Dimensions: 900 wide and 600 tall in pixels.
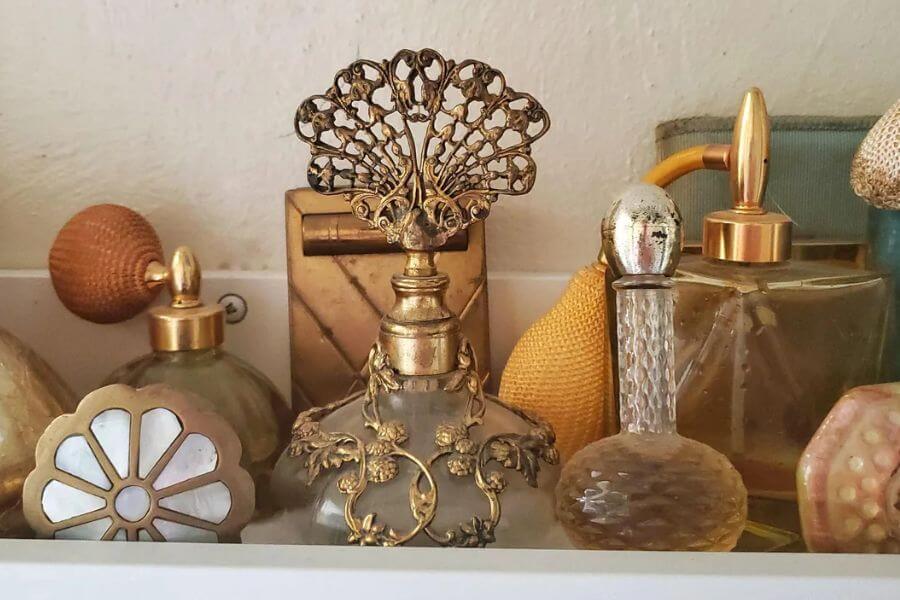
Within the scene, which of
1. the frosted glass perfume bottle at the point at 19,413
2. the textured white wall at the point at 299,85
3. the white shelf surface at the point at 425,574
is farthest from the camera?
the textured white wall at the point at 299,85

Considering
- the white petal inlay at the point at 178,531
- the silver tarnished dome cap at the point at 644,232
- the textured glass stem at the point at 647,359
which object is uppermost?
the silver tarnished dome cap at the point at 644,232

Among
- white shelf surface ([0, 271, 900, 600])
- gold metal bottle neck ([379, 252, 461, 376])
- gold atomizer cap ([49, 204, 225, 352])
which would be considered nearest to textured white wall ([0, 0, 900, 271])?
gold atomizer cap ([49, 204, 225, 352])

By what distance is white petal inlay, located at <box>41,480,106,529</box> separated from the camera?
311 mm

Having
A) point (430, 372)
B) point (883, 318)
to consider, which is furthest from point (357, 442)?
point (883, 318)

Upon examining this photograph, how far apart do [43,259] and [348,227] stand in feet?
0.64

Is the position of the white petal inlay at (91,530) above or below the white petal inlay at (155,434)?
below

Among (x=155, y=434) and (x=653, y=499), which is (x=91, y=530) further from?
(x=653, y=499)

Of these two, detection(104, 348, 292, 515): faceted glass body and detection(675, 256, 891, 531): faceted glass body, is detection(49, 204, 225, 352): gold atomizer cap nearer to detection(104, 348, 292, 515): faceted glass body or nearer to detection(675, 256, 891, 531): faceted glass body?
detection(104, 348, 292, 515): faceted glass body

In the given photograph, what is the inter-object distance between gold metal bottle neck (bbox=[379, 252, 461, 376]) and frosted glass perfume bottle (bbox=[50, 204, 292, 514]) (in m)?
0.11

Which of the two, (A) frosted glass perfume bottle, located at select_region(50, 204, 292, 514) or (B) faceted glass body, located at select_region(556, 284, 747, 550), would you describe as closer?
(B) faceted glass body, located at select_region(556, 284, 747, 550)

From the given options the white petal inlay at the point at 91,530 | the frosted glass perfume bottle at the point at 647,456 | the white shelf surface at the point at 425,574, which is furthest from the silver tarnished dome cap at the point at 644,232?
the white petal inlay at the point at 91,530

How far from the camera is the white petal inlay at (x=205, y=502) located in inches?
12.4
